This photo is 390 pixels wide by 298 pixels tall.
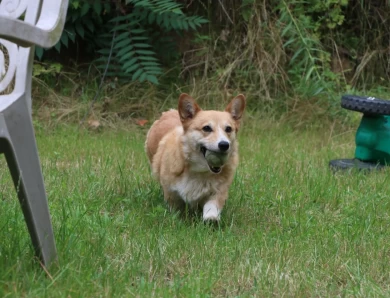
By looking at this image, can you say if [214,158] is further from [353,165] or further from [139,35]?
[139,35]

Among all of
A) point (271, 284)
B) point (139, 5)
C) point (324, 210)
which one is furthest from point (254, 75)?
point (271, 284)

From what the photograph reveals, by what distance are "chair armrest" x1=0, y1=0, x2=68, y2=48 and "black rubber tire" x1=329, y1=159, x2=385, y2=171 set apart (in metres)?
3.09

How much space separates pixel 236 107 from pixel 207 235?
0.90 meters

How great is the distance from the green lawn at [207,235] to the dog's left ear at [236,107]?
52 centimetres

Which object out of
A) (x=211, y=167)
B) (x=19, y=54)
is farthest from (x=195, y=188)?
(x=19, y=54)

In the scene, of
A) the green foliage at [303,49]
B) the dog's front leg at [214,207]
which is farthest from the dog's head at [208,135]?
the green foliage at [303,49]

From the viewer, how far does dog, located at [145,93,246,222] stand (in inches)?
157

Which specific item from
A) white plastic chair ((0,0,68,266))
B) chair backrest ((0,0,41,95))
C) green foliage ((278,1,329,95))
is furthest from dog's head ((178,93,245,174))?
green foliage ((278,1,329,95))

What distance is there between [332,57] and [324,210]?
425cm

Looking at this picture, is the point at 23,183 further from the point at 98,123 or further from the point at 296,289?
the point at 98,123

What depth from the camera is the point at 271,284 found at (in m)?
2.93

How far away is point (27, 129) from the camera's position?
2.54 meters

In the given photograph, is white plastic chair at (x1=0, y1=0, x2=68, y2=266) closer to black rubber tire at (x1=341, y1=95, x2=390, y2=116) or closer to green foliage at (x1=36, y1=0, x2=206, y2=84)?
black rubber tire at (x1=341, y1=95, x2=390, y2=116)

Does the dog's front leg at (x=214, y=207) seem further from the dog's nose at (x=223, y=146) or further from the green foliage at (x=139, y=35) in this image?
the green foliage at (x=139, y=35)
